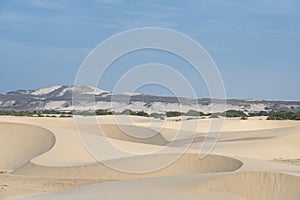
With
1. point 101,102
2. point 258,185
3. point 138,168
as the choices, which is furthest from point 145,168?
point 101,102

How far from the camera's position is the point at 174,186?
496 inches

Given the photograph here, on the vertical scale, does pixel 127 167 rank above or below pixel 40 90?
below

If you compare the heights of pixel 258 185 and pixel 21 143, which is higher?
pixel 21 143

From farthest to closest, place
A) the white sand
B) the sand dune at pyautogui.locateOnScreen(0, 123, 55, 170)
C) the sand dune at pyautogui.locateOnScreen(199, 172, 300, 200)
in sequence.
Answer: the sand dune at pyautogui.locateOnScreen(0, 123, 55, 170), the sand dune at pyautogui.locateOnScreen(199, 172, 300, 200), the white sand

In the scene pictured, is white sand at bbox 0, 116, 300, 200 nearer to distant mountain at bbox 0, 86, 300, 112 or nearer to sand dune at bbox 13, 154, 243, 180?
sand dune at bbox 13, 154, 243, 180

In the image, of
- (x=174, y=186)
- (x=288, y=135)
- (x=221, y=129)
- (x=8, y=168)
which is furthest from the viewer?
(x=221, y=129)

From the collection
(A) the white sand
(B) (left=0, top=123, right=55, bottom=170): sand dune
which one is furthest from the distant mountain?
(A) the white sand

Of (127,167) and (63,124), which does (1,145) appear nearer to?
(127,167)

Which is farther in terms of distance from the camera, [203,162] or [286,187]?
[203,162]

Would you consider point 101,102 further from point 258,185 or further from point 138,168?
point 258,185

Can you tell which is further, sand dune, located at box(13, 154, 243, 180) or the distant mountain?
the distant mountain

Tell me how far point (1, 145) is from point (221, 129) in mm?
29412

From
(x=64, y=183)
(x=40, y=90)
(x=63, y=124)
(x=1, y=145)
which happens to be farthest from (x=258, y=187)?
(x=40, y=90)

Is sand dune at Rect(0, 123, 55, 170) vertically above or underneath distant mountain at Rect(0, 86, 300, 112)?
underneath
